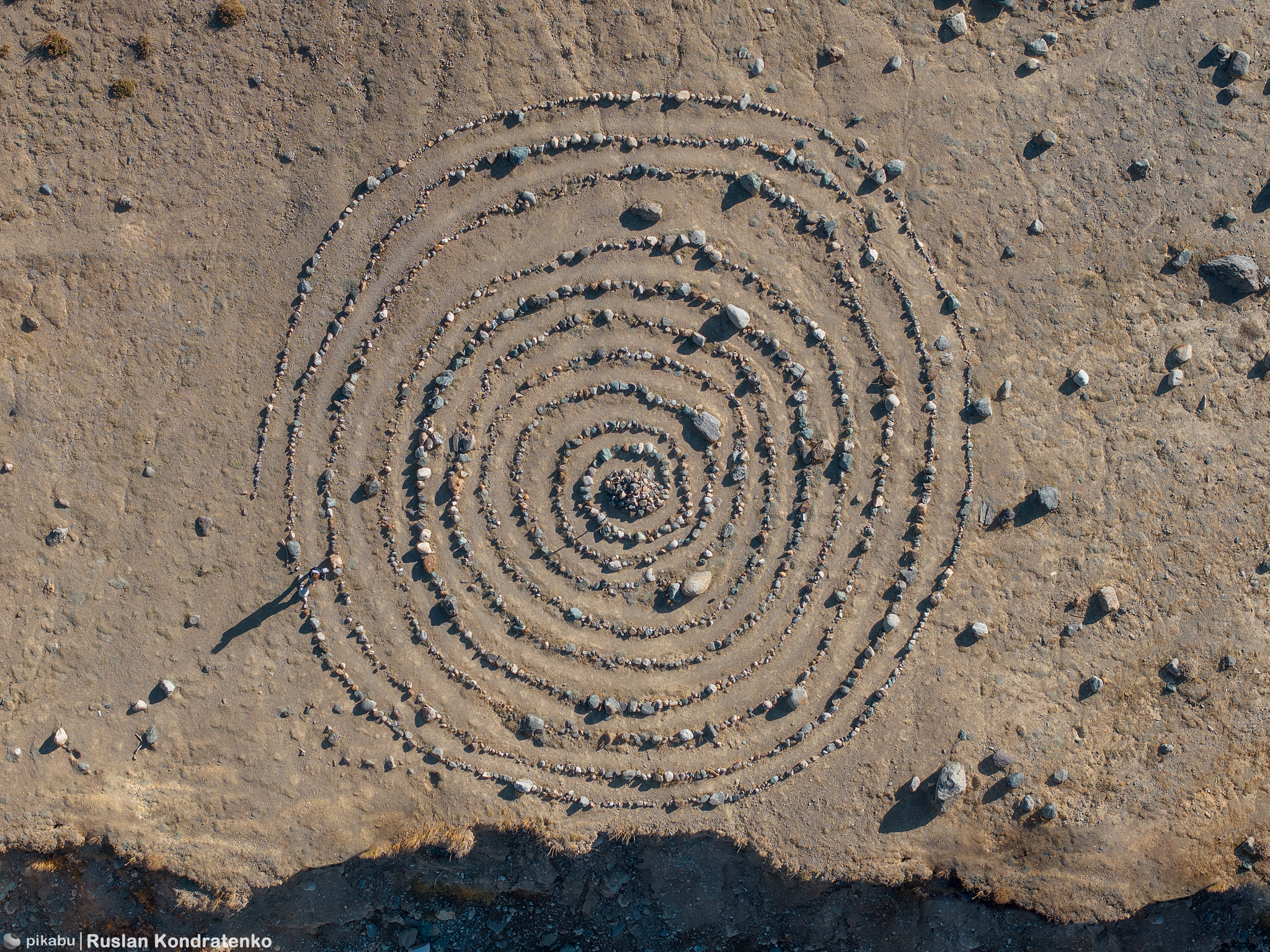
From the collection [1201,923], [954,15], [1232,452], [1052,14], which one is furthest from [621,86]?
[1201,923]

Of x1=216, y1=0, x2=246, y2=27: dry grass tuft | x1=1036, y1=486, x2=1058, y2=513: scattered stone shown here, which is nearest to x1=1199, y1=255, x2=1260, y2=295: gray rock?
x1=1036, y1=486, x2=1058, y2=513: scattered stone

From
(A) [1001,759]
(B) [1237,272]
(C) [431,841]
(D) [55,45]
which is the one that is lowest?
(C) [431,841]

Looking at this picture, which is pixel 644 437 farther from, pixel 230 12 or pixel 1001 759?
pixel 230 12

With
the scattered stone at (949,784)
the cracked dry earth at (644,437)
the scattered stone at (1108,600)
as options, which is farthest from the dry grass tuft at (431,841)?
the scattered stone at (1108,600)

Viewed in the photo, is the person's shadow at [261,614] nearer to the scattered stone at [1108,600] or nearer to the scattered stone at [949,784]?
the scattered stone at [949,784]

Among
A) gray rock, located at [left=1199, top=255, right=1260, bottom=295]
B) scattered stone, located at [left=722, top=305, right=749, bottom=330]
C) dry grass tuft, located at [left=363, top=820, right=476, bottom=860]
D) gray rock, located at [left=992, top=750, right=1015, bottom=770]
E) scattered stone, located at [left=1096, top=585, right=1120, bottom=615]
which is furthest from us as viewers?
scattered stone, located at [left=722, top=305, right=749, bottom=330]

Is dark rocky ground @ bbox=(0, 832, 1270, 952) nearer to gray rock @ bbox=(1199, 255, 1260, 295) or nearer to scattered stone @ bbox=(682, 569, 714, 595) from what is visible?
scattered stone @ bbox=(682, 569, 714, 595)

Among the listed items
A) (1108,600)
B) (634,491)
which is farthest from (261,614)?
(1108,600)
